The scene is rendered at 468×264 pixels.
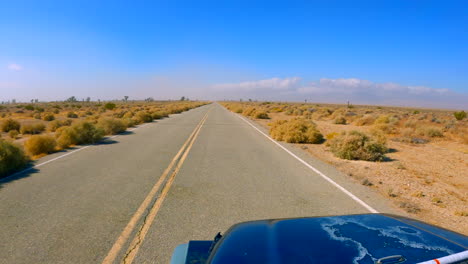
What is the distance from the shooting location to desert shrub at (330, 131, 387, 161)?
11898 mm

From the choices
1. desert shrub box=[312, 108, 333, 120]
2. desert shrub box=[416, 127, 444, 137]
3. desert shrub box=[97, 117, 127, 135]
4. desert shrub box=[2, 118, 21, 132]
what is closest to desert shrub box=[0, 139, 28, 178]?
desert shrub box=[97, 117, 127, 135]

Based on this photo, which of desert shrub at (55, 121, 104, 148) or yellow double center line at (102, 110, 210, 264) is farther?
desert shrub at (55, 121, 104, 148)

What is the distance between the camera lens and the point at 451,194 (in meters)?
7.77

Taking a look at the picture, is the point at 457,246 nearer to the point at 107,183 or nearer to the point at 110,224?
the point at 110,224

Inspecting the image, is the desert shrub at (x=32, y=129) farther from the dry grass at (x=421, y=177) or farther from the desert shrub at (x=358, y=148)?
the desert shrub at (x=358, y=148)

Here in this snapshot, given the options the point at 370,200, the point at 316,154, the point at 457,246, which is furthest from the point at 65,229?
the point at 316,154

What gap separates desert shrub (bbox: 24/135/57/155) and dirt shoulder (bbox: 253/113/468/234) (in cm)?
1158

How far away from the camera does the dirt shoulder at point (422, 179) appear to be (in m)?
6.11

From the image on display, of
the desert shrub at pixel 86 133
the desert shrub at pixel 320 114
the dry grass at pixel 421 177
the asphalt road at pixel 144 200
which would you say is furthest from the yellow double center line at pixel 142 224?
the desert shrub at pixel 320 114

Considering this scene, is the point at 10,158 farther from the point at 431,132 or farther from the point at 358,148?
the point at 431,132

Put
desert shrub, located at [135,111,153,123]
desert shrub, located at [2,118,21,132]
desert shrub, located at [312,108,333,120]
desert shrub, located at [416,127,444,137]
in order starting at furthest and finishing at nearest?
desert shrub, located at [312,108,333,120]
desert shrub, located at [135,111,153,123]
desert shrub, located at [2,118,21,132]
desert shrub, located at [416,127,444,137]

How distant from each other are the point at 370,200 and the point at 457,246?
188 inches

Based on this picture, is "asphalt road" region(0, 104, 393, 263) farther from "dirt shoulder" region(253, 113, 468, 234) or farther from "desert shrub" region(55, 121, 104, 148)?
"desert shrub" region(55, 121, 104, 148)

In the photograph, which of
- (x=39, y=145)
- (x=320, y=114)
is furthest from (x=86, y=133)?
(x=320, y=114)
